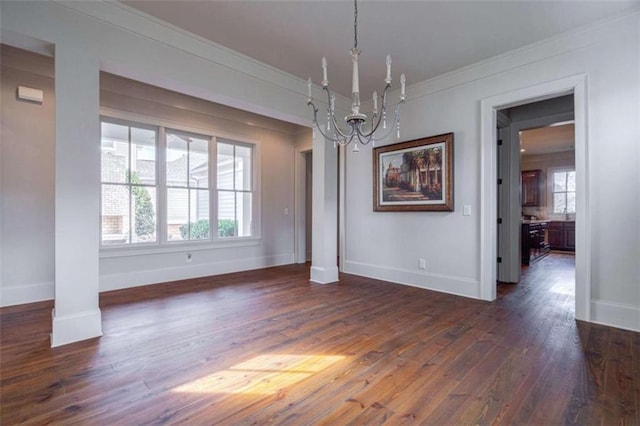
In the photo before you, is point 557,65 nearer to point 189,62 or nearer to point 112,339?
point 189,62

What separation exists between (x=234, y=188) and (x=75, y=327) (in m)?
3.38

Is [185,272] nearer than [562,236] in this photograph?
Yes

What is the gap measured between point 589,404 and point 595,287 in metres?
1.72

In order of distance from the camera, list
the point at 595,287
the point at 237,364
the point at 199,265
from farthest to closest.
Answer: the point at 199,265
the point at 595,287
the point at 237,364

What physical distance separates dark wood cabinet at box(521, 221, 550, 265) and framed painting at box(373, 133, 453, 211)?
10.6 feet

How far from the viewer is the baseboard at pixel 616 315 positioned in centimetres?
265

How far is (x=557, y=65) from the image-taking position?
120 inches

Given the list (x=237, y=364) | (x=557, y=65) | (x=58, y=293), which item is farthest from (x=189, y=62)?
(x=557, y=65)

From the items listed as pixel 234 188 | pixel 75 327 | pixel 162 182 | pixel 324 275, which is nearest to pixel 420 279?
pixel 324 275

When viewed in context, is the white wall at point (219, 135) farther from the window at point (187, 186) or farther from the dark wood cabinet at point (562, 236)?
the dark wood cabinet at point (562, 236)

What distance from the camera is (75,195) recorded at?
2.41 metres

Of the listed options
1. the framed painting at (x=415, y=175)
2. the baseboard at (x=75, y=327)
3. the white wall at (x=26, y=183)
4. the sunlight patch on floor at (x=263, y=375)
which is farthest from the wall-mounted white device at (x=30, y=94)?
the framed painting at (x=415, y=175)

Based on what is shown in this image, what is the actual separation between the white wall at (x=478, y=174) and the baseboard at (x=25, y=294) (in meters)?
4.07

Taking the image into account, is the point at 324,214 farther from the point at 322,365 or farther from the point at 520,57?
the point at 520,57
